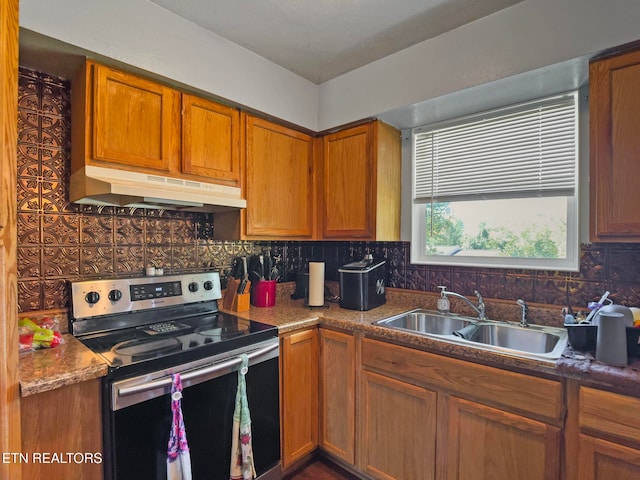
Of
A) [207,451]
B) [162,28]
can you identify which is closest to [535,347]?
[207,451]

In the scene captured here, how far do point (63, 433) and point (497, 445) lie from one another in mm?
1597

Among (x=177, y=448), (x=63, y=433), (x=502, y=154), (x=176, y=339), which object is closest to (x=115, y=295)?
(x=176, y=339)

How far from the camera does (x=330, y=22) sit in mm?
1679

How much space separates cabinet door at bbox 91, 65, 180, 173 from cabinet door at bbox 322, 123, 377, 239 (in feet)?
3.33

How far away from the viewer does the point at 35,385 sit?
1.02 meters

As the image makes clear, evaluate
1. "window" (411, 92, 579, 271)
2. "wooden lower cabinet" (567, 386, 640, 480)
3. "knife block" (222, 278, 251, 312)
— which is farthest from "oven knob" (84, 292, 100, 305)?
"wooden lower cabinet" (567, 386, 640, 480)

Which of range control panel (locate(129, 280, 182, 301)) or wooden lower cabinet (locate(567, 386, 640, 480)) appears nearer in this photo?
wooden lower cabinet (locate(567, 386, 640, 480))

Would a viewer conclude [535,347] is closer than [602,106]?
No

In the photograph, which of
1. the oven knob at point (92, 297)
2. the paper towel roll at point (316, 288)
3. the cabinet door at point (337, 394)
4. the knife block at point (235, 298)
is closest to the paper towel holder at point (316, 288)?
the paper towel roll at point (316, 288)

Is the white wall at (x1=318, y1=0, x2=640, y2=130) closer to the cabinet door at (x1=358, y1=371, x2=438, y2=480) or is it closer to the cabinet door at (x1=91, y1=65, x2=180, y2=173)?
the cabinet door at (x1=91, y1=65, x2=180, y2=173)

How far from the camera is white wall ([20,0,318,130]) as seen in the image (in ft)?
4.30

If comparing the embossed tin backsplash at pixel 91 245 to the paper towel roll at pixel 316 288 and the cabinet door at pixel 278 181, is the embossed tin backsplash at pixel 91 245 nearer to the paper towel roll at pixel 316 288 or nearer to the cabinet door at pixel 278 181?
the cabinet door at pixel 278 181

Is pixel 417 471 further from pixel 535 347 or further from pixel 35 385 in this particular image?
pixel 35 385

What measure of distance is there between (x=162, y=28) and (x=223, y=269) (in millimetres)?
A: 1336
